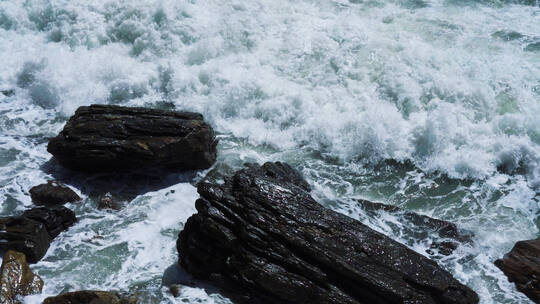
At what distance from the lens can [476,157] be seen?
10125 millimetres

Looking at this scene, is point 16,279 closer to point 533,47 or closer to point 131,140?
point 131,140

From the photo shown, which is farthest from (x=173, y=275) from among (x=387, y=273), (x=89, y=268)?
(x=387, y=273)

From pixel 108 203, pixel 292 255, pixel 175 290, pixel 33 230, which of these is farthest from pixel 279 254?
pixel 33 230

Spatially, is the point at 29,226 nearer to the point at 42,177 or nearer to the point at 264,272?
the point at 42,177

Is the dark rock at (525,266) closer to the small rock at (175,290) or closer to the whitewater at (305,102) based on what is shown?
the whitewater at (305,102)

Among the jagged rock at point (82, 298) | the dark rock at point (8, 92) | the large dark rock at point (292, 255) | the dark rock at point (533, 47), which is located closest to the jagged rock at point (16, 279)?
the jagged rock at point (82, 298)

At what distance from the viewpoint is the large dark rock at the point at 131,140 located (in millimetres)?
8883

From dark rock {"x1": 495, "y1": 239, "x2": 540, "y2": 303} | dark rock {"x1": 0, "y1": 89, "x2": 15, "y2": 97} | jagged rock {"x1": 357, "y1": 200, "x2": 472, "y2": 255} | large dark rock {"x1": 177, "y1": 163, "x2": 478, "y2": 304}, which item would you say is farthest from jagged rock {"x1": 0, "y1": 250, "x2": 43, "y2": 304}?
dark rock {"x1": 495, "y1": 239, "x2": 540, "y2": 303}

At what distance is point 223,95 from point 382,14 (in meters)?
5.83

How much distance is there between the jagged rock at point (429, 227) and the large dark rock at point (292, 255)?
133 cm

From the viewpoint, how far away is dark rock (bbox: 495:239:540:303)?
23.9 ft

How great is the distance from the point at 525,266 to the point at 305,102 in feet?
19.4

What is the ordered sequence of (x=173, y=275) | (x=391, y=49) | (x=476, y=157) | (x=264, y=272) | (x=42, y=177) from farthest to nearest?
(x=391, y=49)
(x=476, y=157)
(x=42, y=177)
(x=173, y=275)
(x=264, y=272)

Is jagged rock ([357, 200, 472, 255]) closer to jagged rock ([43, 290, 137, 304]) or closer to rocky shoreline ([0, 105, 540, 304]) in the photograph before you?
rocky shoreline ([0, 105, 540, 304])
